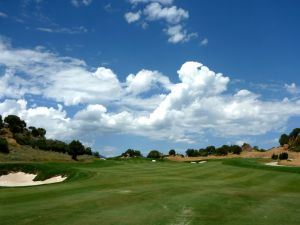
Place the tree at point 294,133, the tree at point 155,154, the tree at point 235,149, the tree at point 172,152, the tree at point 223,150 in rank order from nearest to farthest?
the tree at point 155,154
the tree at point 235,149
the tree at point 223,150
the tree at point 294,133
the tree at point 172,152

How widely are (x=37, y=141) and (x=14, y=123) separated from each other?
16455mm

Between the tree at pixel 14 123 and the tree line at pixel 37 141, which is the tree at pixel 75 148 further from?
the tree at pixel 14 123

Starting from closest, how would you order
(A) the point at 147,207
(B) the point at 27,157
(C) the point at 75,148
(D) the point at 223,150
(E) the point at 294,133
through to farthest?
(A) the point at 147,207 → (B) the point at 27,157 → (C) the point at 75,148 → (D) the point at 223,150 → (E) the point at 294,133

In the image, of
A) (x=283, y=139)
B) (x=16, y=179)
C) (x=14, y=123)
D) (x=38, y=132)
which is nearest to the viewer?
(x=16, y=179)

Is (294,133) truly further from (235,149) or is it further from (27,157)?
(27,157)

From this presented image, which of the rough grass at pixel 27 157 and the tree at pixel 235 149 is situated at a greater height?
the tree at pixel 235 149

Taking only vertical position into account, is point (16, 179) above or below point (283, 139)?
below

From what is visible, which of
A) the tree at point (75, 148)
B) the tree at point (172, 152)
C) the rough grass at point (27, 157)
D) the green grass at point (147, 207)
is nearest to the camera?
the green grass at point (147, 207)

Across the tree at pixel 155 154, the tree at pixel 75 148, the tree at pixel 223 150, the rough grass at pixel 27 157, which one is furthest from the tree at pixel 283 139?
the rough grass at pixel 27 157

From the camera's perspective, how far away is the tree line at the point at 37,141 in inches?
3893

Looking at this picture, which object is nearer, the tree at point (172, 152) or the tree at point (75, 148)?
the tree at point (75, 148)

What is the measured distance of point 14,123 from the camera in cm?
13325

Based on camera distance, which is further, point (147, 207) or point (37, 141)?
point (37, 141)

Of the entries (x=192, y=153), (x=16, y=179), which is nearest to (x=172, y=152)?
(x=192, y=153)
